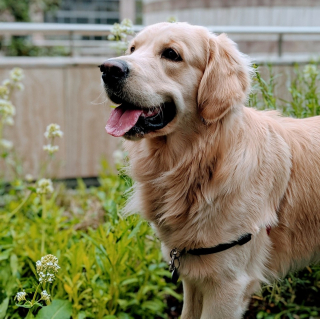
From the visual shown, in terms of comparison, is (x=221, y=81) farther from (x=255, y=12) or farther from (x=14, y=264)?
(x=255, y=12)

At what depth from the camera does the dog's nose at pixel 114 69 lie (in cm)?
203

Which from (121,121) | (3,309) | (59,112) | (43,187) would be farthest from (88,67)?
(3,309)

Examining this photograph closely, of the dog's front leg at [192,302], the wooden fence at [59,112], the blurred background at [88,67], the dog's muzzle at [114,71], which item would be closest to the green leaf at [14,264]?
the dog's front leg at [192,302]

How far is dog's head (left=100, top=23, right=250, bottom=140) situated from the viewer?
6.93 ft

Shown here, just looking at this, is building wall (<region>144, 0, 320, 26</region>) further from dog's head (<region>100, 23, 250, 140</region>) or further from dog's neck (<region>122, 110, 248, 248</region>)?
dog's neck (<region>122, 110, 248, 248</region>)

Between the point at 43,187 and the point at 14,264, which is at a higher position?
the point at 43,187

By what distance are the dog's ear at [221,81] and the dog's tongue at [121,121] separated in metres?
0.36

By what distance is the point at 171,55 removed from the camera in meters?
2.23

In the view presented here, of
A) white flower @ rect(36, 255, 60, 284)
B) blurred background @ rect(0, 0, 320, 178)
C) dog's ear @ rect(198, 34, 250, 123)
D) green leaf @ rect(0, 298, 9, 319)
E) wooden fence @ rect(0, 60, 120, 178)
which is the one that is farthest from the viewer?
wooden fence @ rect(0, 60, 120, 178)

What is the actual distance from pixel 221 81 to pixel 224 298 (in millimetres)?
1134

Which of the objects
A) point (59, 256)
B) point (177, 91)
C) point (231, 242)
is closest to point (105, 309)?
point (59, 256)

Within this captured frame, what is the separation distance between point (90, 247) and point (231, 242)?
1.37 metres

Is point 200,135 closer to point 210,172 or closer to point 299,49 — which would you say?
point 210,172

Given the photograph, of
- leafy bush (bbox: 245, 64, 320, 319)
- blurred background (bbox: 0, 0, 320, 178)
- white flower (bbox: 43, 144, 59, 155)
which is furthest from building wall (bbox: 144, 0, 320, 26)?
white flower (bbox: 43, 144, 59, 155)
